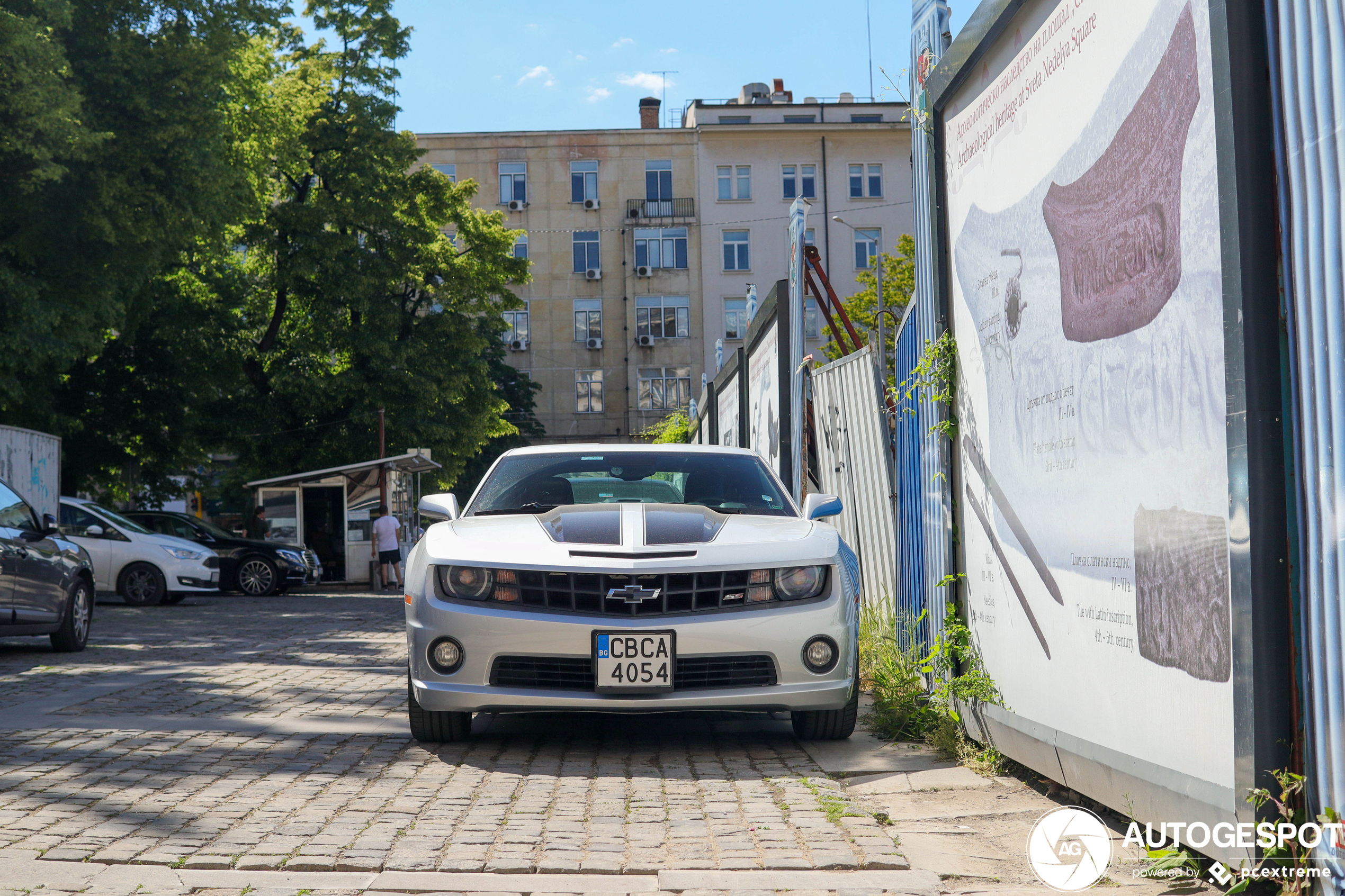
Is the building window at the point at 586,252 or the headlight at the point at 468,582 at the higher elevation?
the building window at the point at 586,252

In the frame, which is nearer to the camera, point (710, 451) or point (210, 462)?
point (710, 451)

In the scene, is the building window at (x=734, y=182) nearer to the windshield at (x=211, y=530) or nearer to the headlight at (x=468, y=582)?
the windshield at (x=211, y=530)

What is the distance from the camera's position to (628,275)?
196 ft

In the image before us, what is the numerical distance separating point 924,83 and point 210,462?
99.6 feet

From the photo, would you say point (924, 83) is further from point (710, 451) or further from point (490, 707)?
point (490, 707)

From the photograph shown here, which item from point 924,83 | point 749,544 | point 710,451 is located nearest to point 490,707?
point 749,544

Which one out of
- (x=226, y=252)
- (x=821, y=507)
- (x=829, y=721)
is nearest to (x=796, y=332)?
(x=821, y=507)

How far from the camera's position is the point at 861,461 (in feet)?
32.6

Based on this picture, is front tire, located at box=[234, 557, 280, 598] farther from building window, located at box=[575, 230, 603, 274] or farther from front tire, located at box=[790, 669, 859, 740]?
building window, located at box=[575, 230, 603, 274]

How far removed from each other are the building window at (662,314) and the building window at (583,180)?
16.9 ft

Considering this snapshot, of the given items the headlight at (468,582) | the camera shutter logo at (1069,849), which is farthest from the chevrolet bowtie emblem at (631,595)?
the camera shutter logo at (1069,849)

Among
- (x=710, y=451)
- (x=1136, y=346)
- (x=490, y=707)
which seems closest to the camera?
(x=1136, y=346)

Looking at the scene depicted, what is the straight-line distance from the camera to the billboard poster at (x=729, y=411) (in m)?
19.7

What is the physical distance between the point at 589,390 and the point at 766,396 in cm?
4514
